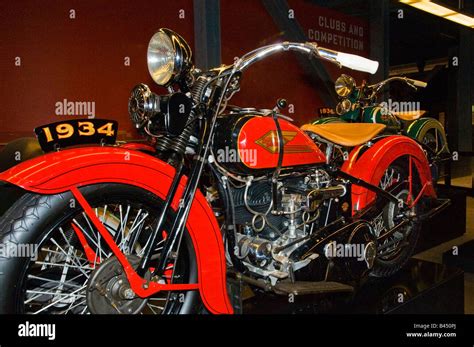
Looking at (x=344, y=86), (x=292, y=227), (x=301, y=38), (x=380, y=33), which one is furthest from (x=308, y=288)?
(x=380, y=33)

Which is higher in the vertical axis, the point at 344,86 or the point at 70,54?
the point at 70,54

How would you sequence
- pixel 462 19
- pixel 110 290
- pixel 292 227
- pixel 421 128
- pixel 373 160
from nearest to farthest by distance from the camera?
pixel 110 290, pixel 292 227, pixel 373 160, pixel 421 128, pixel 462 19

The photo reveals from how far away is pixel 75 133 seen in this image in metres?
1.49

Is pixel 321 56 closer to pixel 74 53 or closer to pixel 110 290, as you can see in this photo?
pixel 110 290

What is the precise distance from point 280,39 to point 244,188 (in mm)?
4277

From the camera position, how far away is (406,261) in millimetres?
2580

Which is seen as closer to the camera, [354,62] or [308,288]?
[354,62]

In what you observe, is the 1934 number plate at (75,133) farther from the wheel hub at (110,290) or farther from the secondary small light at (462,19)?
the secondary small light at (462,19)

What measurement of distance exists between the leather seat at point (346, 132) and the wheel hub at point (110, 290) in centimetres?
107

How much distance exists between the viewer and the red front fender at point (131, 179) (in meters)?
1.31

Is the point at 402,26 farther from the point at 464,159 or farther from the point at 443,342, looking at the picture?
the point at 443,342

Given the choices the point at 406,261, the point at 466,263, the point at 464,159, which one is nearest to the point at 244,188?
the point at 406,261

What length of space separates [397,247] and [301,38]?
12.5 feet

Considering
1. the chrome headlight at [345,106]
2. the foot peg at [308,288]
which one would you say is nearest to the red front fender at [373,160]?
the foot peg at [308,288]
